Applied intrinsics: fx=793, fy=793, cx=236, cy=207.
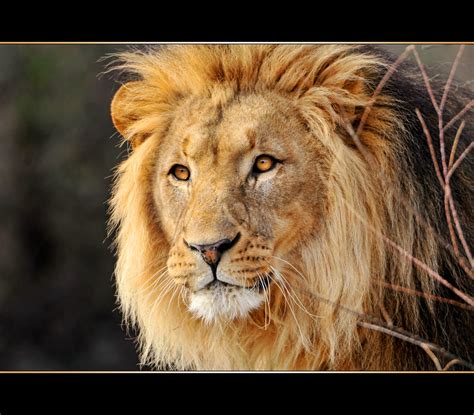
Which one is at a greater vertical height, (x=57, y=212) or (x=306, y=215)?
(x=306, y=215)

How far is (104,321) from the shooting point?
374 cm

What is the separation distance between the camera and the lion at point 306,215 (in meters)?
3.29

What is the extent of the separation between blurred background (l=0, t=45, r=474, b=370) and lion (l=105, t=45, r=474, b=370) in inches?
13.5

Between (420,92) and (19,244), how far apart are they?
6.52 ft

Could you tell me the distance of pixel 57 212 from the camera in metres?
3.75

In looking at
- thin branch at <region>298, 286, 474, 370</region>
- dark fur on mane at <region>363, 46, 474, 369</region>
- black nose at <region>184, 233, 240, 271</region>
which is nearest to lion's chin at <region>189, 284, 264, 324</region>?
black nose at <region>184, 233, 240, 271</region>

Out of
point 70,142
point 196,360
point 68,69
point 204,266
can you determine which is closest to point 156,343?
point 196,360

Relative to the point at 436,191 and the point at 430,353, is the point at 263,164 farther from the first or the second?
the point at 430,353

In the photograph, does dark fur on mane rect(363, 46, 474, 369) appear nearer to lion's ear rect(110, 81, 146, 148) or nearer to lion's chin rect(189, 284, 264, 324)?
lion's chin rect(189, 284, 264, 324)

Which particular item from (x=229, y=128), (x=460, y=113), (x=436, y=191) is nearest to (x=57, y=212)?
(x=229, y=128)

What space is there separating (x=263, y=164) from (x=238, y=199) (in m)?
0.19

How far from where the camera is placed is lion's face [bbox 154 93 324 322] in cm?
322

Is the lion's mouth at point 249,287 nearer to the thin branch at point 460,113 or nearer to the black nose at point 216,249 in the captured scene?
the black nose at point 216,249

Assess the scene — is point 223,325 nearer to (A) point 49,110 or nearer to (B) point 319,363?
A: (B) point 319,363
